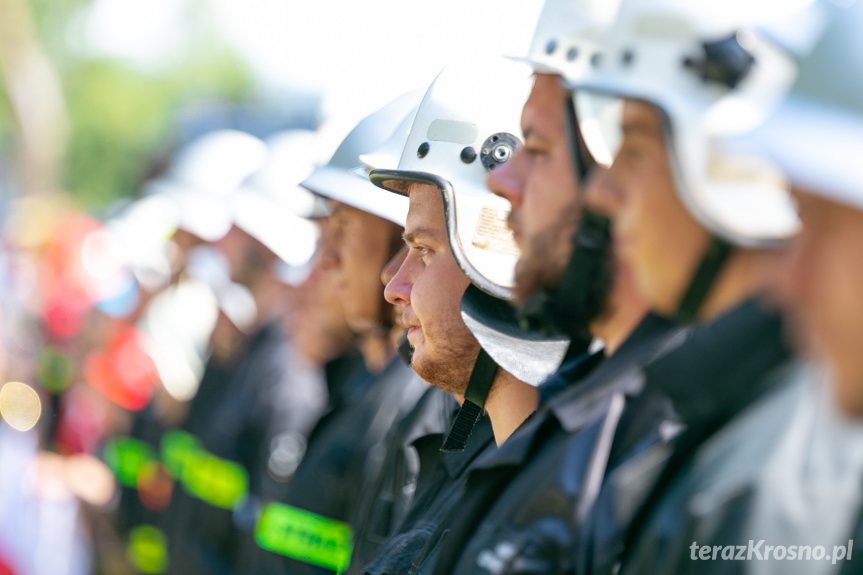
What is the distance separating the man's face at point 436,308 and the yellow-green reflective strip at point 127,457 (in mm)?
5247

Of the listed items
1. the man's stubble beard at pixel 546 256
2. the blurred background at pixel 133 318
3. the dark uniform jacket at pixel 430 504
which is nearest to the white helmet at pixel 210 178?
the blurred background at pixel 133 318

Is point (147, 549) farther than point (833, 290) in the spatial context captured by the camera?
Yes

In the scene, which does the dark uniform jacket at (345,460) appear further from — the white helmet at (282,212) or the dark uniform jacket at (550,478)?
the white helmet at (282,212)

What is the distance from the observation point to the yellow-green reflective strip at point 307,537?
182 inches

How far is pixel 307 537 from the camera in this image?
4754 mm

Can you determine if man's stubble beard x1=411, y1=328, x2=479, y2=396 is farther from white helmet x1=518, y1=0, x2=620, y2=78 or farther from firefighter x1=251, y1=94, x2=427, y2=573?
firefighter x1=251, y1=94, x2=427, y2=573

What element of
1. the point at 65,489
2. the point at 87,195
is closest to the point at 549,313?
the point at 65,489

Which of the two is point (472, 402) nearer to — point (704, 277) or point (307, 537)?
point (704, 277)

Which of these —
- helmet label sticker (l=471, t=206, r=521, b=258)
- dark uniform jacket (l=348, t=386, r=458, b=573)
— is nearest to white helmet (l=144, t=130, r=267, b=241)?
dark uniform jacket (l=348, t=386, r=458, b=573)

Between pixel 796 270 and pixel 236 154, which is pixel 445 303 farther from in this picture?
pixel 236 154

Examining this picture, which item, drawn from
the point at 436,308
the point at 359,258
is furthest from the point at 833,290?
the point at 359,258

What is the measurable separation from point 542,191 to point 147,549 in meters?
6.30

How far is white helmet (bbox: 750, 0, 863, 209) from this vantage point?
1731 millimetres

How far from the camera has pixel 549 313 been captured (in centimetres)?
248
